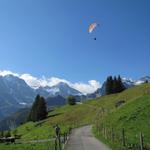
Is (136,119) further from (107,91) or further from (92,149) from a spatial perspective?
(107,91)

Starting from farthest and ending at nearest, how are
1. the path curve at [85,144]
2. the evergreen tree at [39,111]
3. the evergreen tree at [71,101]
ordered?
1. the evergreen tree at [71,101]
2. the evergreen tree at [39,111]
3. the path curve at [85,144]

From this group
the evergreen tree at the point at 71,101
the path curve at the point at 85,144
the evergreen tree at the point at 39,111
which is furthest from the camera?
the evergreen tree at the point at 71,101

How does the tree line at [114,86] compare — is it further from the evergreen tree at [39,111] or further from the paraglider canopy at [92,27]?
the paraglider canopy at [92,27]

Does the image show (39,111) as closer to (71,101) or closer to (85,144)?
(71,101)

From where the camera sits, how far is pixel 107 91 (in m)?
182

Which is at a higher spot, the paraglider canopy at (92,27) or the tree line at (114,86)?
the tree line at (114,86)

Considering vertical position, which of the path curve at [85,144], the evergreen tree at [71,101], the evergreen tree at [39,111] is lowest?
the path curve at [85,144]

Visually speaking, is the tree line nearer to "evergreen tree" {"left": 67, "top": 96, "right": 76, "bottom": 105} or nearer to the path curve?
"evergreen tree" {"left": 67, "top": 96, "right": 76, "bottom": 105}

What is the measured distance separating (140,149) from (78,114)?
367 ft

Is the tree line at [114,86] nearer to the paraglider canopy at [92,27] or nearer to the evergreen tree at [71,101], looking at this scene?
the evergreen tree at [71,101]

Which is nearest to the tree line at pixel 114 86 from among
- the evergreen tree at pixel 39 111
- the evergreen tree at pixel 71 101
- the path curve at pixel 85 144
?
the evergreen tree at pixel 71 101

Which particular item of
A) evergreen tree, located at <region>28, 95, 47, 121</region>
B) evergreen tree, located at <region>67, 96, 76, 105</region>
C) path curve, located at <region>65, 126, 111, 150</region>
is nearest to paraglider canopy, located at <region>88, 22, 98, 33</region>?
path curve, located at <region>65, 126, 111, 150</region>

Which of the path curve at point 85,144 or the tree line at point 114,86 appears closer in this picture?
the path curve at point 85,144

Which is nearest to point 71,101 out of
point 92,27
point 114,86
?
point 114,86
